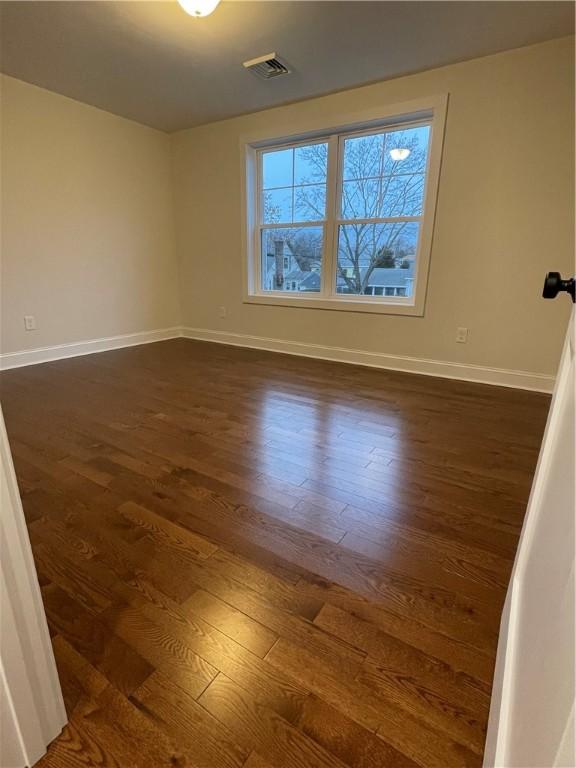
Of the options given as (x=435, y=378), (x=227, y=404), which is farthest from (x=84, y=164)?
(x=435, y=378)

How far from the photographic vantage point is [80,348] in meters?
4.07

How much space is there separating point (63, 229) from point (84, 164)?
709mm

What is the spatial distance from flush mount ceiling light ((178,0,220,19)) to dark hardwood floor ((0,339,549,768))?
236cm

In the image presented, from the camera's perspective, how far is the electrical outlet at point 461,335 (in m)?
3.30

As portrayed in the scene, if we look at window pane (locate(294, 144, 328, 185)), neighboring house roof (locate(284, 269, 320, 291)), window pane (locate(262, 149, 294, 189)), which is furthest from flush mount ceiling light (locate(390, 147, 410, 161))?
neighboring house roof (locate(284, 269, 320, 291))

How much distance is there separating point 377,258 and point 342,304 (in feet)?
1.82

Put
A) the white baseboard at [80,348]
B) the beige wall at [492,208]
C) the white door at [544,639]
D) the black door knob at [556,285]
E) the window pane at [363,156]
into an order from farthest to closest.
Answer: the white baseboard at [80,348], the window pane at [363,156], the beige wall at [492,208], the black door knob at [556,285], the white door at [544,639]

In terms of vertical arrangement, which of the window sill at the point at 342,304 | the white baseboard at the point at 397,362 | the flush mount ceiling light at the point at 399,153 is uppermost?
the flush mount ceiling light at the point at 399,153

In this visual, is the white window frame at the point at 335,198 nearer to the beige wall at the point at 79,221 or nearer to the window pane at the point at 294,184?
the window pane at the point at 294,184

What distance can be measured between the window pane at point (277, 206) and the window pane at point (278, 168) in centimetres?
7

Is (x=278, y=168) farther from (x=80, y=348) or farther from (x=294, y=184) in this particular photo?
(x=80, y=348)

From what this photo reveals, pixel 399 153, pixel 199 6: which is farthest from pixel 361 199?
pixel 199 6

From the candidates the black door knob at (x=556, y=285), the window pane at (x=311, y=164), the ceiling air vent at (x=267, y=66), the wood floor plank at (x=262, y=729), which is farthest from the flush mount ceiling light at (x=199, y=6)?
the wood floor plank at (x=262, y=729)

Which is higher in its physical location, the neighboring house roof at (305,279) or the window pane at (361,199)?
the window pane at (361,199)
